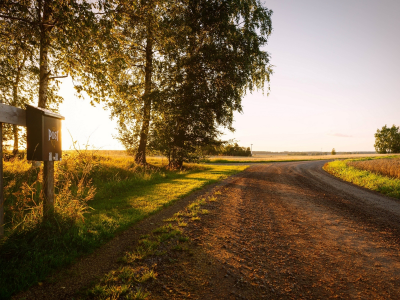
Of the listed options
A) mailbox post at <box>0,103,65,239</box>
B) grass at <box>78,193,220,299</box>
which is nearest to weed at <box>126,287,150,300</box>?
grass at <box>78,193,220,299</box>

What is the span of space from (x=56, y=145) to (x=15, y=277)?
269 centimetres

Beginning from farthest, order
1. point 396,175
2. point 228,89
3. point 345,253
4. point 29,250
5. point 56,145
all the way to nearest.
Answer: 1. point 228,89
2. point 396,175
3. point 56,145
4. point 345,253
5. point 29,250

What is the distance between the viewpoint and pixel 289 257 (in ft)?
14.0

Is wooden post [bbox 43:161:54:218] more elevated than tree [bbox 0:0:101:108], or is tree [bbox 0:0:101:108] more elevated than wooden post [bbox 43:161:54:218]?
tree [bbox 0:0:101:108]

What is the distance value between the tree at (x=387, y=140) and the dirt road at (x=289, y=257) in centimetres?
10250

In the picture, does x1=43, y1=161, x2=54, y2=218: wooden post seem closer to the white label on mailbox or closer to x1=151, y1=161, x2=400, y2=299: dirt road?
the white label on mailbox

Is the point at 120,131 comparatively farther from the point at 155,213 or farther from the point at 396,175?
the point at 396,175

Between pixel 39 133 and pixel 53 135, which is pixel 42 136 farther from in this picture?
pixel 53 135

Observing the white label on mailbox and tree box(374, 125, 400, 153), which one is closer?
the white label on mailbox

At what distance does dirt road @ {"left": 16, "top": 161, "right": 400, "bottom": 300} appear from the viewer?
10.6 feet

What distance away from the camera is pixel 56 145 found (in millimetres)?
4969

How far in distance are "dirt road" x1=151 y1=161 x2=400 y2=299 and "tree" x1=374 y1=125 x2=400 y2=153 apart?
103 meters

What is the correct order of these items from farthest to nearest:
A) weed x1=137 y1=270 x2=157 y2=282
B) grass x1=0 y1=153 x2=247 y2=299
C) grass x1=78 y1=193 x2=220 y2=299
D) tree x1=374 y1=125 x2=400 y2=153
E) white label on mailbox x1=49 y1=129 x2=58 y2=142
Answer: tree x1=374 y1=125 x2=400 y2=153 < white label on mailbox x1=49 y1=129 x2=58 y2=142 < grass x1=0 y1=153 x2=247 y2=299 < weed x1=137 y1=270 x2=157 y2=282 < grass x1=78 y1=193 x2=220 y2=299

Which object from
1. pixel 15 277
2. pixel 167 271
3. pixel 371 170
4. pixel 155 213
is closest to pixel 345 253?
pixel 167 271
